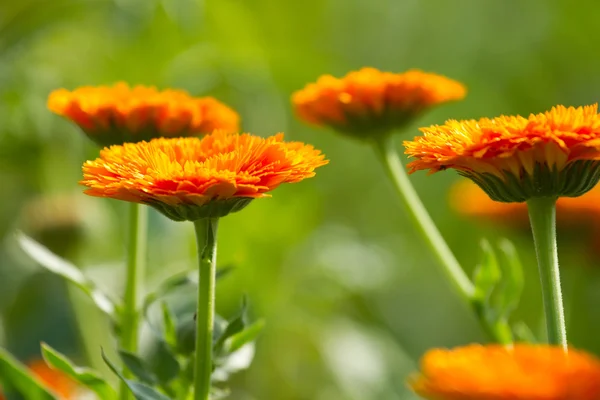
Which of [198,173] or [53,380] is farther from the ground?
[198,173]

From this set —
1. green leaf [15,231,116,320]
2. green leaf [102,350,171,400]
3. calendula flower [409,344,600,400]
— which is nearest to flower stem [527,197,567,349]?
calendula flower [409,344,600,400]

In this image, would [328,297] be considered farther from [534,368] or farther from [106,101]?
[534,368]

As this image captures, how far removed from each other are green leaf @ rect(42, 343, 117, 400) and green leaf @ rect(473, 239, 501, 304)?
273 millimetres

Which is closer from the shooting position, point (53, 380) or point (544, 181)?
point (544, 181)

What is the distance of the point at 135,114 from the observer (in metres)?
0.61

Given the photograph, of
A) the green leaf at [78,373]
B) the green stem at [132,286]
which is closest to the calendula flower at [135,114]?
the green stem at [132,286]

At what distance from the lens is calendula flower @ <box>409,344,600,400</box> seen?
33 cm

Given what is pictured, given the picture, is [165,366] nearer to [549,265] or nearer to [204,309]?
[204,309]

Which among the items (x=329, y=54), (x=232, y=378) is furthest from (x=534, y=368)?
(x=329, y=54)

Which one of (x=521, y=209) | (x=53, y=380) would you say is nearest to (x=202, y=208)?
(x=53, y=380)

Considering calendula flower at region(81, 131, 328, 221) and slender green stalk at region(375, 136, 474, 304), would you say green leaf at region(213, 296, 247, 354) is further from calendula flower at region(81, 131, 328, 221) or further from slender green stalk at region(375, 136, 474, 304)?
slender green stalk at region(375, 136, 474, 304)

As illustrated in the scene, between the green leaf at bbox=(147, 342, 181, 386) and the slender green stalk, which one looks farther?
the slender green stalk

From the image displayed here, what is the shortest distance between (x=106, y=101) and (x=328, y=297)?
719 mm

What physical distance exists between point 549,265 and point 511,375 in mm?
167
